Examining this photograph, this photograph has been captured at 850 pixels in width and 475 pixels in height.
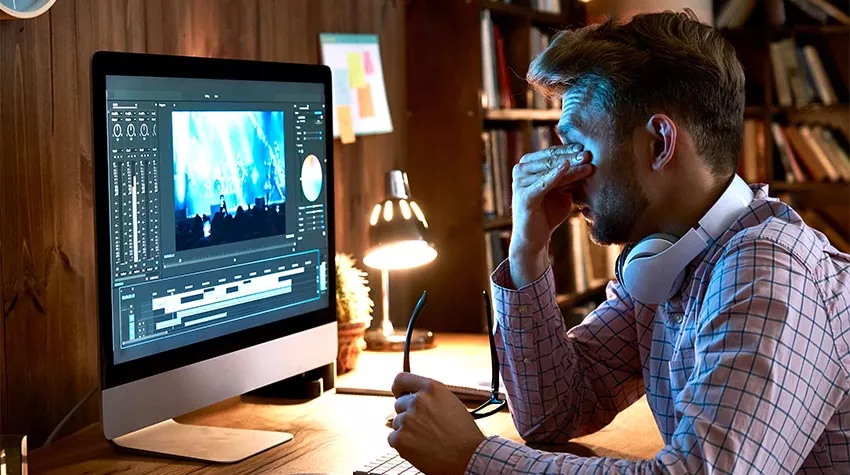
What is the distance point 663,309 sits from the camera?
1621 mm

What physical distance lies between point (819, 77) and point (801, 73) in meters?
0.07

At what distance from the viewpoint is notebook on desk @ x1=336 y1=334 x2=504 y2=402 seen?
6.82 ft

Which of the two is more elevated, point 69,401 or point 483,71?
point 483,71

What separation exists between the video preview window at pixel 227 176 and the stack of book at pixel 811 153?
10.4 ft

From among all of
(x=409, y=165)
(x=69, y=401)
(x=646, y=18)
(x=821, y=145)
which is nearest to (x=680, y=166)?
(x=646, y=18)

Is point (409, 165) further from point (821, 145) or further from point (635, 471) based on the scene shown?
point (821, 145)

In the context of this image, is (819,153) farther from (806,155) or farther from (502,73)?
(502,73)

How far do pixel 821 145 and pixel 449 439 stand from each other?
3.54 m

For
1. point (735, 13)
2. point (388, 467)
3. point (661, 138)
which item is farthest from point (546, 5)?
point (388, 467)

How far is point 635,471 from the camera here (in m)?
1.29

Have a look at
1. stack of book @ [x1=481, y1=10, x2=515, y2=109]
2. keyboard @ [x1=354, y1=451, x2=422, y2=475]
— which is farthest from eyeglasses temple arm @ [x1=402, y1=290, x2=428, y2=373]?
stack of book @ [x1=481, y1=10, x2=515, y2=109]

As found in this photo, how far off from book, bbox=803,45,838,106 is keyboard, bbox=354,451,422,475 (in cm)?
342

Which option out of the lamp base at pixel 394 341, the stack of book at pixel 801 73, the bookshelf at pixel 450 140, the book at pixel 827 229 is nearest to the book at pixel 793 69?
the stack of book at pixel 801 73

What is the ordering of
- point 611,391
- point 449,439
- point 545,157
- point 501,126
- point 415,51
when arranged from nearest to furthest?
point 449,439, point 545,157, point 611,391, point 415,51, point 501,126
